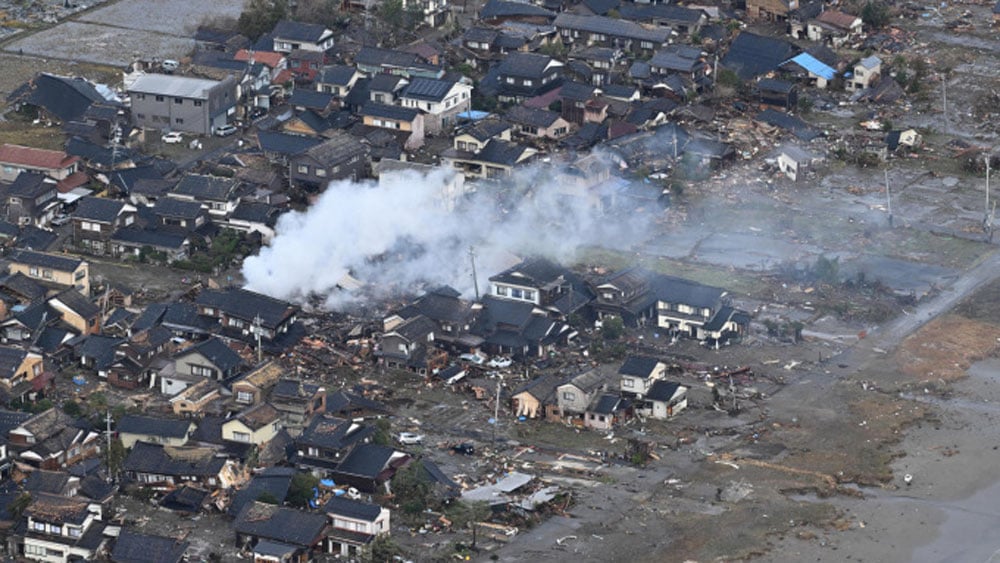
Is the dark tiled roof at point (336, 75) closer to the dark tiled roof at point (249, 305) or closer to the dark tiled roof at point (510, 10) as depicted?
the dark tiled roof at point (510, 10)

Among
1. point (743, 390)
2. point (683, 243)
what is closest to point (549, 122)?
point (683, 243)

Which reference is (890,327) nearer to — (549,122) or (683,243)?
(683,243)

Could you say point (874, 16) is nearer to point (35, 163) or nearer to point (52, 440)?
point (35, 163)

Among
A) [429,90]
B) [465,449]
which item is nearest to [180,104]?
[429,90]

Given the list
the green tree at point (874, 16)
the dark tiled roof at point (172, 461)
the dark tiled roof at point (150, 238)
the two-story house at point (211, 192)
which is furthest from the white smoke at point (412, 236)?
the green tree at point (874, 16)

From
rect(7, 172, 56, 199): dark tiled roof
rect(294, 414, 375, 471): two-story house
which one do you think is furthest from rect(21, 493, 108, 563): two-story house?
Answer: rect(7, 172, 56, 199): dark tiled roof

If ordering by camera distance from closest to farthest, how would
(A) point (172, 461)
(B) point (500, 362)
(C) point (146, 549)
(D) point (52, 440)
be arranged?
1. (C) point (146, 549)
2. (A) point (172, 461)
3. (D) point (52, 440)
4. (B) point (500, 362)
